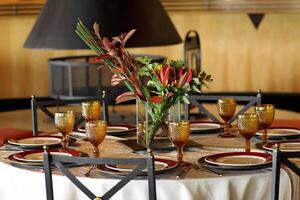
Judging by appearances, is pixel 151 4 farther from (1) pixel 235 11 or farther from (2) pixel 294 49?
(2) pixel 294 49

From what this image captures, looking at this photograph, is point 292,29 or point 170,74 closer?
point 170,74

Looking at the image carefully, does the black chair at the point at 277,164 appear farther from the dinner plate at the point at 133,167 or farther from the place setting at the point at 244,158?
the dinner plate at the point at 133,167

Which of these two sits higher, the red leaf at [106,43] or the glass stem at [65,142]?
the red leaf at [106,43]

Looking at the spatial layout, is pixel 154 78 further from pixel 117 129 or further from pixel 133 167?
pixel 117 129

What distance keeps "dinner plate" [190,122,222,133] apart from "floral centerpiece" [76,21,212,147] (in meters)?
0.49

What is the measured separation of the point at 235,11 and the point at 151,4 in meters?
1.70

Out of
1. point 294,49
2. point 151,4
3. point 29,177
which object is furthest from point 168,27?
point 29,177

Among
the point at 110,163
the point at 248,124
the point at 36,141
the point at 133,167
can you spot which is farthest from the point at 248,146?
the point at 36,141

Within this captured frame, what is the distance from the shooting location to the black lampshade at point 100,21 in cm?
618

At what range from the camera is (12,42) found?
831 centimetres

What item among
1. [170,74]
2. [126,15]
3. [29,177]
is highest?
[126,15]

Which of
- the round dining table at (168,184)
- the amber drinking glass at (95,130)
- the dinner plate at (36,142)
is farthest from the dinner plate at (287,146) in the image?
the dinner plate at (36,142)

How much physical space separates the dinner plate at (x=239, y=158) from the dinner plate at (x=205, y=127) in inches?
23.8

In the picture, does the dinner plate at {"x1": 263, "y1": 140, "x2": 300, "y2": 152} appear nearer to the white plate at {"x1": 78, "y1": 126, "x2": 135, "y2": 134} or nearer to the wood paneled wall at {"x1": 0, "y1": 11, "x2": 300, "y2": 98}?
the white plate at {"x1": 78, "y1": 126, "x2": 135, "y2": 134}
